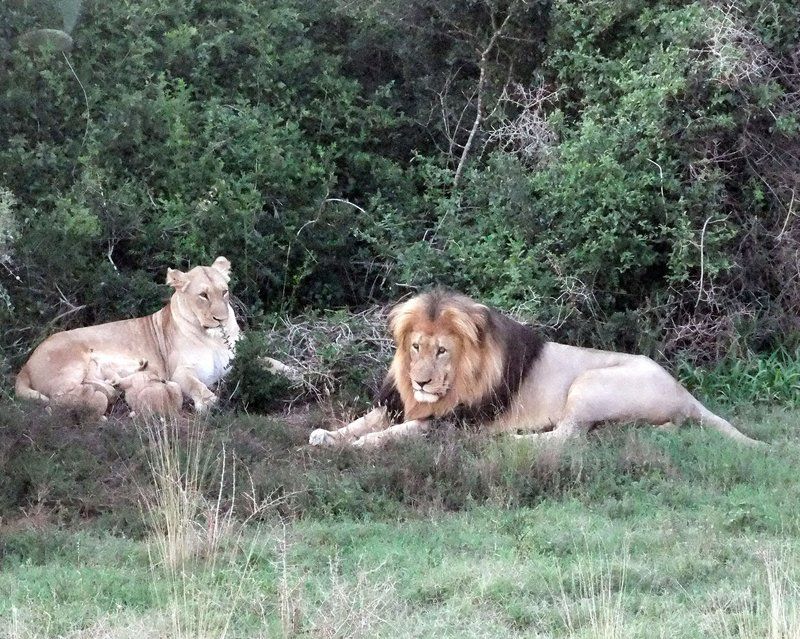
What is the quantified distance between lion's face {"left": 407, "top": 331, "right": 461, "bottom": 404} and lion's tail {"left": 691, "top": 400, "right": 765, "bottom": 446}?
1516mm

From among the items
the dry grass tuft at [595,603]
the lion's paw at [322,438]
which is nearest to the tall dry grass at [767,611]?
the dry grass tuft at [595,603]

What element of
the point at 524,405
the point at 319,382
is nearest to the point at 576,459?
the point at 524,405

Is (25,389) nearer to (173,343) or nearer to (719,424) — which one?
(173,343)

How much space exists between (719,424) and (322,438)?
2.36 metres

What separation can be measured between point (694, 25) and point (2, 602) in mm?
6613

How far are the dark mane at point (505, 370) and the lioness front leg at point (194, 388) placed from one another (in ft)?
5.50

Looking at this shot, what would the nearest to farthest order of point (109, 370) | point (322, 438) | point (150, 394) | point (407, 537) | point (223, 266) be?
point (407, 537)
point (322, 438)
point (150, 394)
point (109, 370)
point (223, 266)

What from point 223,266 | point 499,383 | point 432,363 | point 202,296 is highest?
point 223,266

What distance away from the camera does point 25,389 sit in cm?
810

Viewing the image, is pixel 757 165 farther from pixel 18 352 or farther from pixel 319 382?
pixel 18 352

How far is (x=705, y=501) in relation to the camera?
6133 mm

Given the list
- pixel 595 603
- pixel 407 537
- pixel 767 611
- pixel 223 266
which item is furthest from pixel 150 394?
pixel 767 611

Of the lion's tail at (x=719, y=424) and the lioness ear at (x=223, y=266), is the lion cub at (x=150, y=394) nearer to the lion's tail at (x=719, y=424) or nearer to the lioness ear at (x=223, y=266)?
the lioness ear at (x=223, y=266)

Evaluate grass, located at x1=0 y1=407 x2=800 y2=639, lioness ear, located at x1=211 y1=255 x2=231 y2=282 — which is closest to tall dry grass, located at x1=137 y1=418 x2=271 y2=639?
grass, located at x1=0 y1=407 x2=800 y2=639
